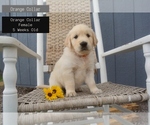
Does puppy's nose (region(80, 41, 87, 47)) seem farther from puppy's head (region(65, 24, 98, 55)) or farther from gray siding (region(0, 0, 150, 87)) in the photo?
gray siding (region(0, 0, 150, 87))

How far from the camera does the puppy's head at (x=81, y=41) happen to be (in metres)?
Result: 0.58

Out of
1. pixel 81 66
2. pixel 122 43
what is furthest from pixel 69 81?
pixel 122 43

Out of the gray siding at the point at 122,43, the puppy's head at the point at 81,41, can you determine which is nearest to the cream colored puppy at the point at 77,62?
the puppy's head at the point at 81,41

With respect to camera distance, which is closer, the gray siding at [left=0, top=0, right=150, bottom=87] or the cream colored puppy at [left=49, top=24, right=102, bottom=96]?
the cream colored puppy at [left=49, top=24, right=102, bottom=96]

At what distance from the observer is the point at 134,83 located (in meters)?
0.84

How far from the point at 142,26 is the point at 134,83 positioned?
0.23m

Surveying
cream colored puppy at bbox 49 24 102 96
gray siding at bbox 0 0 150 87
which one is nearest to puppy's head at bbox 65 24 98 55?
cream colored puppy at bbox 49 24 102 96

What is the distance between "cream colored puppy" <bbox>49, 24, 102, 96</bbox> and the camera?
583mm

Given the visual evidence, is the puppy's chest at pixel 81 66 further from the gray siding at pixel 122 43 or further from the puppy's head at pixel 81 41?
the gray siding at pixel 122 43

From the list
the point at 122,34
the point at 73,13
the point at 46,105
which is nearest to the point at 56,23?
the point at 73,13

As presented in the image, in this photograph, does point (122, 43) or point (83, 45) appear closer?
point (83, 45)

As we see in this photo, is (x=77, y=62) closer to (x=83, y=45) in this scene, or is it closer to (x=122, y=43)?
(x=83, y=45)

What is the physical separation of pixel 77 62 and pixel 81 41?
2.7 inches

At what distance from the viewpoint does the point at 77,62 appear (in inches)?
24.1
